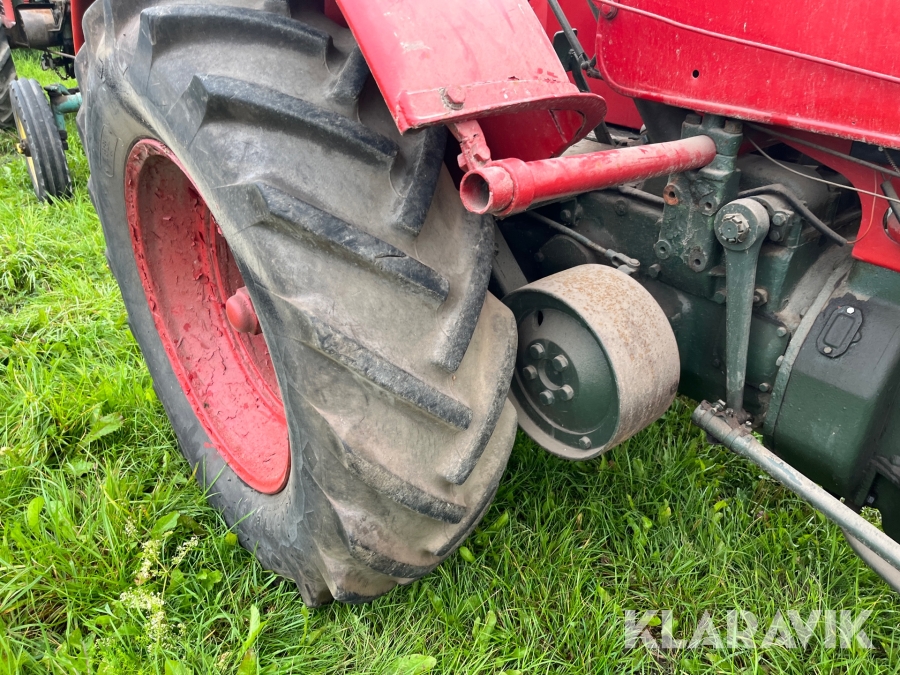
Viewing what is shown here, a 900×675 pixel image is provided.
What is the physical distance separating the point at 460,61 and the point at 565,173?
22 centimetres

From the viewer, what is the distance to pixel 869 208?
3.97ft

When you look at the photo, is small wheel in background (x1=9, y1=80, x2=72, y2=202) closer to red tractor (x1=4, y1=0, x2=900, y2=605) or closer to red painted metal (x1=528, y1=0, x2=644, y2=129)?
red tractor (x1=4, y1=0, x2=900, y2=605)

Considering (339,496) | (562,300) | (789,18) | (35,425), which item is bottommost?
(35,425)

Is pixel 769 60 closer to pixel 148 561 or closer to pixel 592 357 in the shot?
pixel 592 357

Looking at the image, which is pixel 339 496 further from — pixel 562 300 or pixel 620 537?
pixel 620 537

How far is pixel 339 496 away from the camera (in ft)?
4.02

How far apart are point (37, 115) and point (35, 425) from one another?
1962 millimetres

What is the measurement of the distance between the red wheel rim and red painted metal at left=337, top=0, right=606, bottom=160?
33.6 inches

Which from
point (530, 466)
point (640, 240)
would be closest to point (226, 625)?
point (530, 466)

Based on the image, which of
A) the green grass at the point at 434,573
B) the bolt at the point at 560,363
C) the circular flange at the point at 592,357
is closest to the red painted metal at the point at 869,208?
the circular flange at the point at 592,357

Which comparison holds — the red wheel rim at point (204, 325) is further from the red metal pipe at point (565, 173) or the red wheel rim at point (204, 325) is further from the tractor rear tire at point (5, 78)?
the tractor rear tire at point (5, 78)

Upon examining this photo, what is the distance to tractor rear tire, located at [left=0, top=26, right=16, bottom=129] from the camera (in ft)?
13.0

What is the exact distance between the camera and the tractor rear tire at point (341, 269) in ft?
3.70

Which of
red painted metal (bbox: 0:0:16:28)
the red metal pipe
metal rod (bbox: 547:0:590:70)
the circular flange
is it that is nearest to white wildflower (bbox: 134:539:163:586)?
the circular flange
